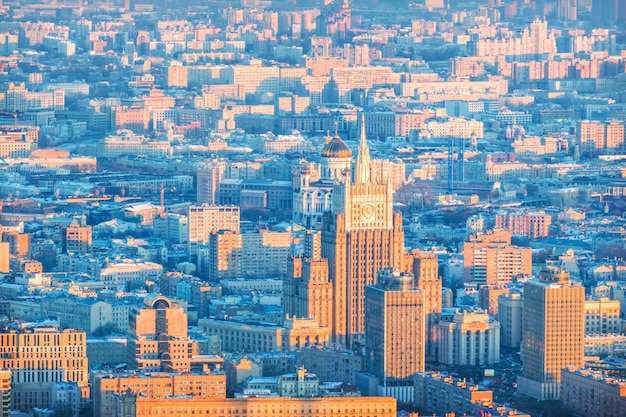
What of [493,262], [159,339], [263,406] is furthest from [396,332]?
[493,262]

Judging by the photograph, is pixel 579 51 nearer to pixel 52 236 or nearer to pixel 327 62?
pixel 327 62

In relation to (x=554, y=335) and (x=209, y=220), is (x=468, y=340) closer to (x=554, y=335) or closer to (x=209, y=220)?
(x=554, y=335)

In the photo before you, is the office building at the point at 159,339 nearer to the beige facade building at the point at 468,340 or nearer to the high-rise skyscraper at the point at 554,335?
the beige facade building at the point at 468,340

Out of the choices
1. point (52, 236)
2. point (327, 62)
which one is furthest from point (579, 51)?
point (52, 236)

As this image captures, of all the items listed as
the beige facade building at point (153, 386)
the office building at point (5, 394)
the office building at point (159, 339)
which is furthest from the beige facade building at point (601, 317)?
the office building at point (5, 394)

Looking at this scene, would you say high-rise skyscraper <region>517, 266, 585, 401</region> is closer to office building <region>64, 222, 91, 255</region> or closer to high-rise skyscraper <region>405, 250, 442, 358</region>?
high-rise skyscraper <region>405, 250, 442, 358</region>

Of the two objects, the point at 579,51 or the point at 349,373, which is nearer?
the point at 349,373
